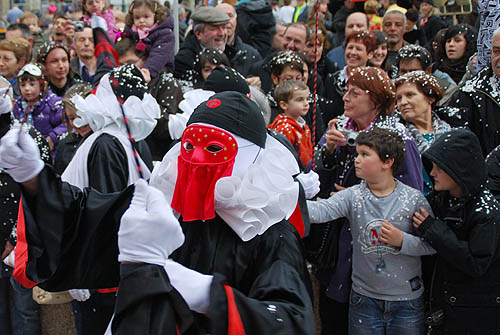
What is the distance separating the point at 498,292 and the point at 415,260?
1.59ft

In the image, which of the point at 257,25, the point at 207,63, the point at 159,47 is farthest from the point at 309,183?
the point at 257,25

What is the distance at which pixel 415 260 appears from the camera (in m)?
3.56

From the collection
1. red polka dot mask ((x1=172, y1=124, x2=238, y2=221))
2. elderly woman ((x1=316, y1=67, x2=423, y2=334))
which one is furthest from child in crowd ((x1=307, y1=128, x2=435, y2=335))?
red polka dot mask ((x1=172, y1=124, x2=238, y2=221))

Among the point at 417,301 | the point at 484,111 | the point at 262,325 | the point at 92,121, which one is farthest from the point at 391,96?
the point at 262,325

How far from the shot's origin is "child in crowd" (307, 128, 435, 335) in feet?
11.4

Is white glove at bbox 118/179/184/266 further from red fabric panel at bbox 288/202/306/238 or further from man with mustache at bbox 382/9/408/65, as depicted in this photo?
man with mustache at bbox 382/9/408/65

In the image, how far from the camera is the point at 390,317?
3.51 metres

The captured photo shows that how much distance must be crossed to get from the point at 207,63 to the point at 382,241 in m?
2.50

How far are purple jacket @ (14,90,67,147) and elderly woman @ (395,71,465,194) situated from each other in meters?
3.02

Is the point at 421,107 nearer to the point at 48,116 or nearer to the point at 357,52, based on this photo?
the point at 357,52

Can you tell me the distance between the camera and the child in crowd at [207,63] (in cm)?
526

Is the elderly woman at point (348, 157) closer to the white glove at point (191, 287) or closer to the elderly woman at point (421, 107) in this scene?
the elderly woman at point (421, 107)

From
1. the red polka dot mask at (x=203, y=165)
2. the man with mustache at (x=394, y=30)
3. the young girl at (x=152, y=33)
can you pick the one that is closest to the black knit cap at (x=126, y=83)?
the red polka dot mask at (x=203, y=165)

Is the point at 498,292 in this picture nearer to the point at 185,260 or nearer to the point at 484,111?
the point at 484,111
